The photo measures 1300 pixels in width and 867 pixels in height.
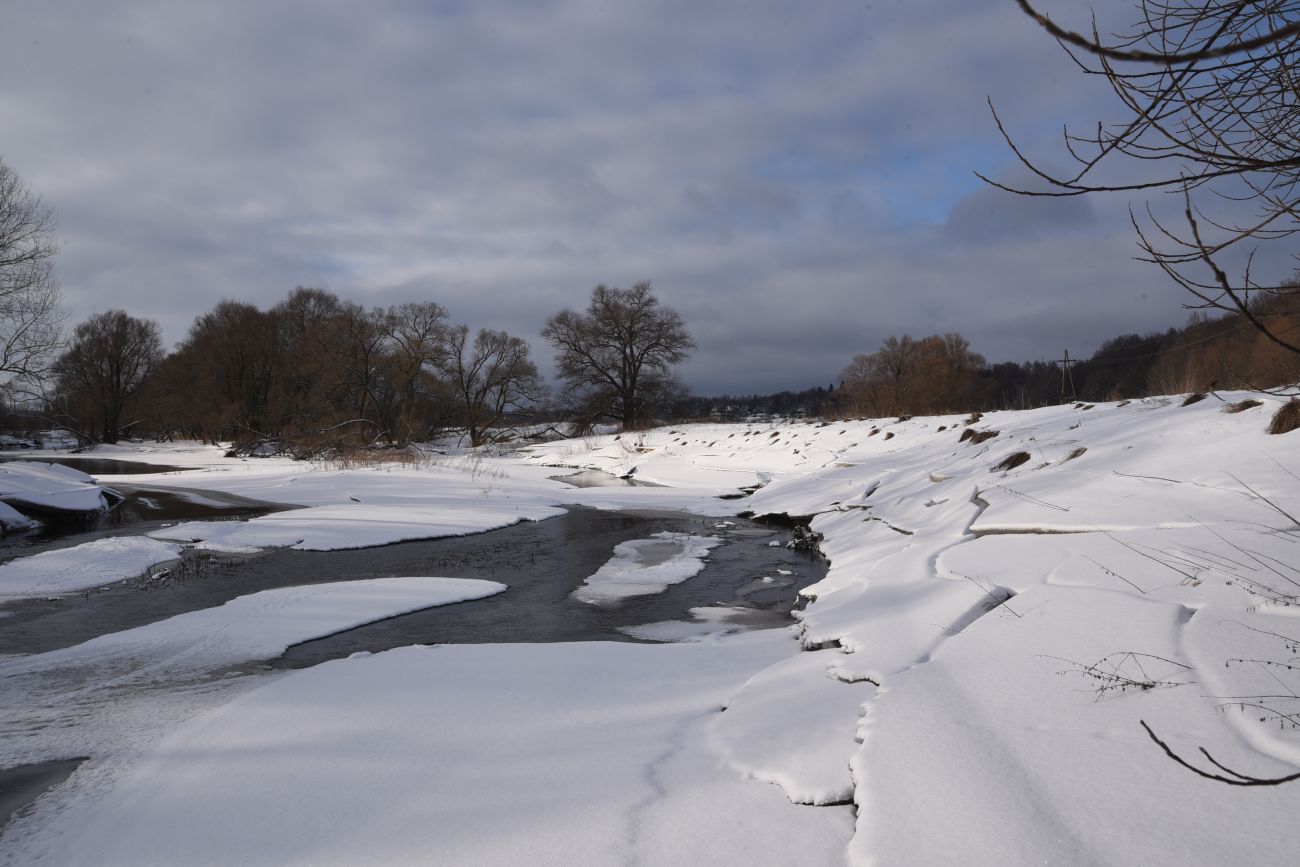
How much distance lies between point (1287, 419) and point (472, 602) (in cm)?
690

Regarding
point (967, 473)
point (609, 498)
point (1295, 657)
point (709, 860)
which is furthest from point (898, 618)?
point (609, 498)

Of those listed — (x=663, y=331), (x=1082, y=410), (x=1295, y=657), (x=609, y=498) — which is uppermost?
(x=663, y=331)

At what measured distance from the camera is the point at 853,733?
8.98 feet

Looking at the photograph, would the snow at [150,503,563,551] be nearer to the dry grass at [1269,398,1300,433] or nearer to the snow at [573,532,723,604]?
the snow at [573,532,723,604]

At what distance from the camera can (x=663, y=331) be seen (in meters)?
37.5

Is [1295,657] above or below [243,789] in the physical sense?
above

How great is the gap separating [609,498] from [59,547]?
9.44 metres

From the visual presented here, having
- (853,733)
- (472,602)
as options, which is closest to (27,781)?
(853,733)

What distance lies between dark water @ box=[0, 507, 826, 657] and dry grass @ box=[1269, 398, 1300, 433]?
4.08 m

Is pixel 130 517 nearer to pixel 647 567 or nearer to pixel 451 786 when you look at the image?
pixel 647 567

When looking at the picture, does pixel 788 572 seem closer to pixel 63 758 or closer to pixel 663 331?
pixel 63 758

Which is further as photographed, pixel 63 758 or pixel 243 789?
pixel 63 758

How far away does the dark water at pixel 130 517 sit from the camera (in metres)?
9.60

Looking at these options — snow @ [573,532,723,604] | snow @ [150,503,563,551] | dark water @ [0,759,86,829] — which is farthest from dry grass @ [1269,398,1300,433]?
snow @ [150,503,563,551]
